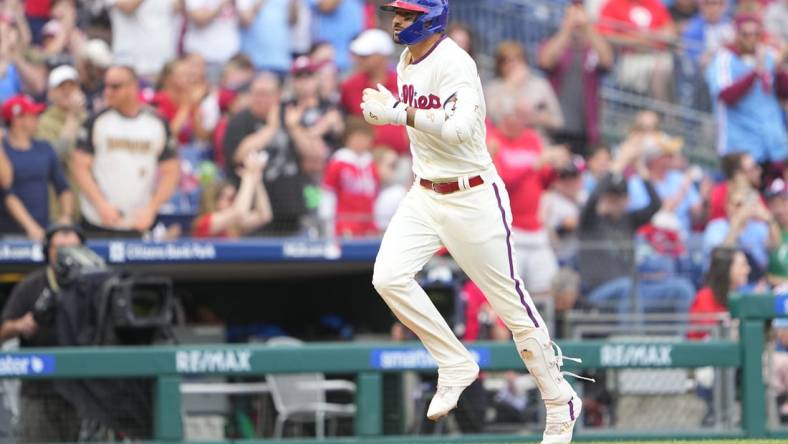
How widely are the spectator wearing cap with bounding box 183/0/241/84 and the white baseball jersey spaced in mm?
5721

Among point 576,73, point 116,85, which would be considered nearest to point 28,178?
point 116,85

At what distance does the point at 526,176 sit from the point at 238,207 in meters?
2.25

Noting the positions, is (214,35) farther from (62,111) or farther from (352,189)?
(352,189)

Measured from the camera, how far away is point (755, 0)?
16.0 meters

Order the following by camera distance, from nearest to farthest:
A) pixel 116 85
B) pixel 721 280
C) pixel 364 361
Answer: pixel 364 361, pixel 116 85, pixel 721 280

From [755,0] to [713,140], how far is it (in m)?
2.58

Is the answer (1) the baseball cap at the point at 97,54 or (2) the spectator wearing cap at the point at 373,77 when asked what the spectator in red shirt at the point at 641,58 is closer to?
(2) the spectator wearing cap at the point at 373,77

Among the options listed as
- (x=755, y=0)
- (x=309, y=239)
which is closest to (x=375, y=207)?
(x=309, y=239)

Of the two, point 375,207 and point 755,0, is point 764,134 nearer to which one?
point 755,0

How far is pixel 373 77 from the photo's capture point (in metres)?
12.1

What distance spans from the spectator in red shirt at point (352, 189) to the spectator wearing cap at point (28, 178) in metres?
1.93

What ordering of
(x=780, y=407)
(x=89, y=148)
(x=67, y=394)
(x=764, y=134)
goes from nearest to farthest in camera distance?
(x=67, y=394), (x=780, y=407), (x=89, y=148), (x=764, y=134)

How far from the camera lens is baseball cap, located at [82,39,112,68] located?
11.2 m

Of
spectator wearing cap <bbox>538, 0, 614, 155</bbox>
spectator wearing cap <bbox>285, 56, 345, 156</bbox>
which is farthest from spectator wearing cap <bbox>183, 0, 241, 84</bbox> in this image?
spectator wearing cap <bbox>538, 0, 614, 155</bbox>
